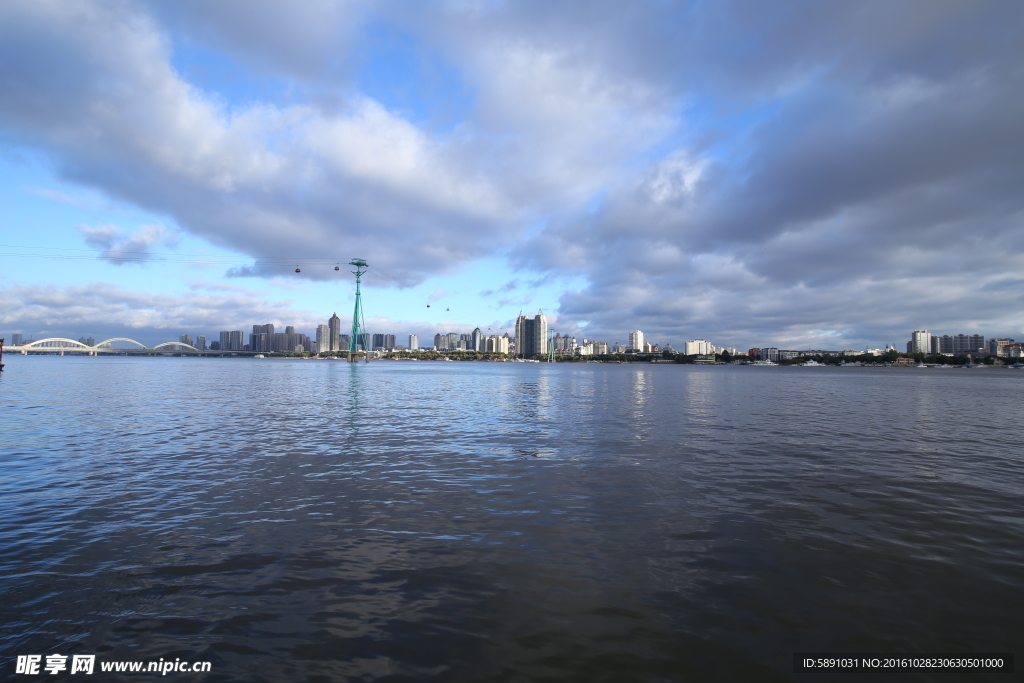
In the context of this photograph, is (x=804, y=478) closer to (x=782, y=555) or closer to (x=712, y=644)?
(x=782, y=555)

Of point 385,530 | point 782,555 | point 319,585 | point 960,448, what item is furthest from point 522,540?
point 960,448

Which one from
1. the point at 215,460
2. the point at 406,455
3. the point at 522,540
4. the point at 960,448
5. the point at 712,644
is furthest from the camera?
the point at 960,448

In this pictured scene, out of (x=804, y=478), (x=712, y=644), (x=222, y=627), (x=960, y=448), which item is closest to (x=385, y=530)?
(x=222, y=627)

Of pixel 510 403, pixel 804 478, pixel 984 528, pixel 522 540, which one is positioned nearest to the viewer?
pixel 522 540

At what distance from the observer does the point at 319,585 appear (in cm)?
903

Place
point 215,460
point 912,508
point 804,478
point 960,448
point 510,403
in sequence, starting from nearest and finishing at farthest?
point 912,508 → point 804,478 → point 215,460 → point 960,448 → point 510,403

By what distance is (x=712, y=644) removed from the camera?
289 inches

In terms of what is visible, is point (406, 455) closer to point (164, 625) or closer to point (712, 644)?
point (164, 625)

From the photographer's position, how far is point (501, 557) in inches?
410

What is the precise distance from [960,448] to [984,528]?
16.4 meters

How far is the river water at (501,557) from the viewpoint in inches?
283

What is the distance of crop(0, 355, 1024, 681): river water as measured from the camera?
23.6ft

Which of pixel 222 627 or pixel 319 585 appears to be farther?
pixel 319 585

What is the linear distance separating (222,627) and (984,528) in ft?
60.4
